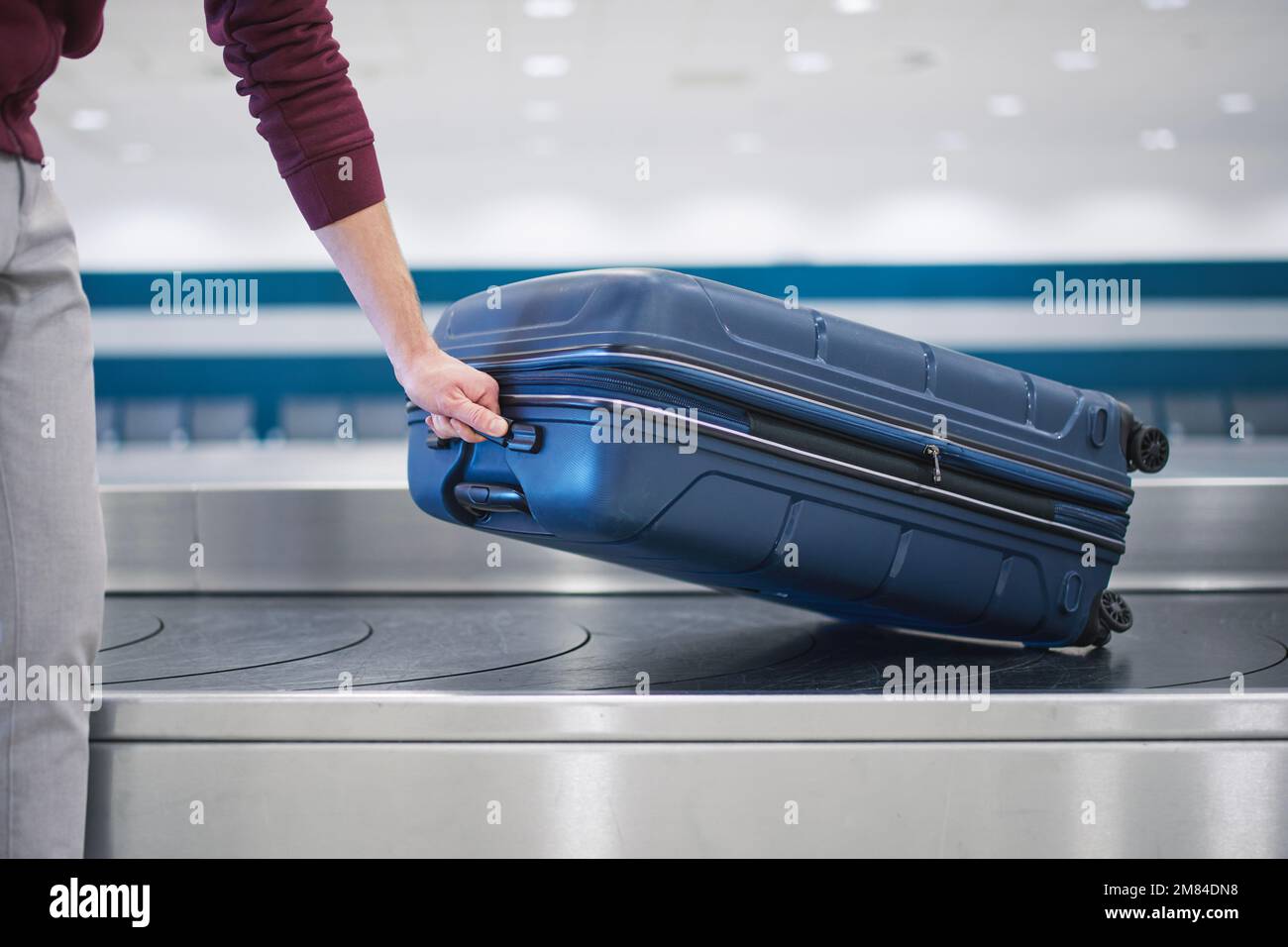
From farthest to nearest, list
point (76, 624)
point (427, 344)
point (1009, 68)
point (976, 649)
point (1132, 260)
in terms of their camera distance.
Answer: point (1132, 260)
point (1009, 68)
point (976, 649)
point (427, 344)
point (76, 624)

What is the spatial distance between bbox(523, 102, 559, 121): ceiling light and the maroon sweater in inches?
254

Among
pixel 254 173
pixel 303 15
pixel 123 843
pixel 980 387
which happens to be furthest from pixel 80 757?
pixel 254 173

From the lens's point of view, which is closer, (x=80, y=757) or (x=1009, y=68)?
(x=80, y=757)

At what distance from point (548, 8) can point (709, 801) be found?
5295mm

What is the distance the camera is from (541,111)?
7.14 m

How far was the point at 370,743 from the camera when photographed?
960mm

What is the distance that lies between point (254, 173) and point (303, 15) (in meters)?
8.03

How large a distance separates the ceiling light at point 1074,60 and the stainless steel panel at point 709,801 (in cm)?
600

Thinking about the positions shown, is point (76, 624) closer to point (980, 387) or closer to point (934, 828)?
point (934, 828)

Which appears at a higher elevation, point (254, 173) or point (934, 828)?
point (254, 173)

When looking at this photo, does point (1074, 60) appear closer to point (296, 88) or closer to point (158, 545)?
point (158, 545)

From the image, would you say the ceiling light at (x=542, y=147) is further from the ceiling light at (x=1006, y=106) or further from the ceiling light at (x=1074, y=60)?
the ceiling light at (x=1074, y=60)

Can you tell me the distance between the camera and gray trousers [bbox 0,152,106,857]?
0.85 metres

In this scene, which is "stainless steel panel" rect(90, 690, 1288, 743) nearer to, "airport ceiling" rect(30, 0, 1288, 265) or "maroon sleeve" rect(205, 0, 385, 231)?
"maroon sleeve" rect(205, 0, 385, 231)
